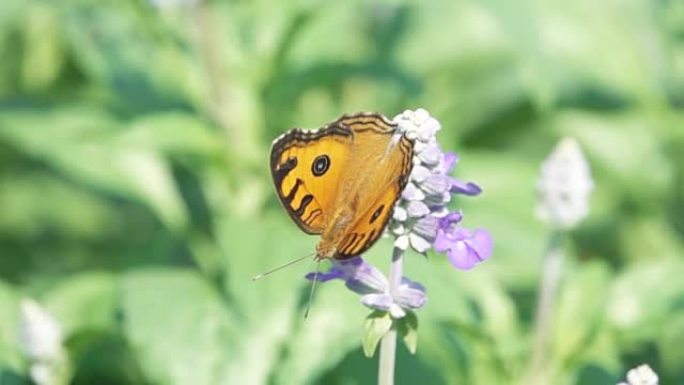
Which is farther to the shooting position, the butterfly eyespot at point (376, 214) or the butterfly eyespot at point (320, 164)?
the butterfly eyespot at point (320, 164)

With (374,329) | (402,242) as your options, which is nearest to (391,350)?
(374,329)

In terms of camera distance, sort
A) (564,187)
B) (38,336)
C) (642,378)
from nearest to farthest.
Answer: (642,378) < (38,336) < (564,187)

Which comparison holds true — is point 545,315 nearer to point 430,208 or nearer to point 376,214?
point 430,208

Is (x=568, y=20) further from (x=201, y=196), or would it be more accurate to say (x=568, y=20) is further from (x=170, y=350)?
(x=170, y=350)

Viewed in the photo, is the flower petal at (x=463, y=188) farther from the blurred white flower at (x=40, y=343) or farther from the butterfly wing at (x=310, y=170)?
the blurred white flower at (x=40, y=343)

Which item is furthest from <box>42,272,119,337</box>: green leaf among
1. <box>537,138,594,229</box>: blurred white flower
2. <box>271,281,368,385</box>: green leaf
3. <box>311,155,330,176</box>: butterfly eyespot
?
<box>311,155,330,176</box>: butterfly eyespot

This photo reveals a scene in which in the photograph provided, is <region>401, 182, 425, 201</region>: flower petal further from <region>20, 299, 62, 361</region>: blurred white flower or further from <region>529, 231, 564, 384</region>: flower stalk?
<region>529, 231, 564, 384</region>: flower stalk

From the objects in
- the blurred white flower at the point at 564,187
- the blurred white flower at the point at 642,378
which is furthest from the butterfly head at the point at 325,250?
the blurred white flower at the point at 564,187
